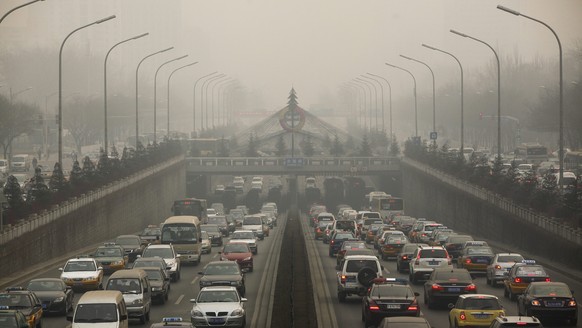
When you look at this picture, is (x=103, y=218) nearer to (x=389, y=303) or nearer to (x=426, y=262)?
(x=426, y=262)

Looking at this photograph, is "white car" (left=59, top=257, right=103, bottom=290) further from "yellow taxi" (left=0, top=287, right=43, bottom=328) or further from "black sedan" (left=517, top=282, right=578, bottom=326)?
"black sedan" (left=517, top=282, right=578, bottom=326)

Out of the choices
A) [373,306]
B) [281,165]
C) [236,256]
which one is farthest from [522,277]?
[281,165]

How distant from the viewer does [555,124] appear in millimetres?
133750

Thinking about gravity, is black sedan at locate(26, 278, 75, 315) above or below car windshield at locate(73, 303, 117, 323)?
below

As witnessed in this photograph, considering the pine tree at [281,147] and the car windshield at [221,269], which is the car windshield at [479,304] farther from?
the pine tree at [281,147]

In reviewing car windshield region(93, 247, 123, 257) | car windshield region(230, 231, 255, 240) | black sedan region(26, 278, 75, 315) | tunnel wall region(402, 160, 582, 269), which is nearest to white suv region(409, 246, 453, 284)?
tunnel wall region(402, 160, 582, 269)

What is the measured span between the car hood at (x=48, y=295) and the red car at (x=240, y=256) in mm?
14749

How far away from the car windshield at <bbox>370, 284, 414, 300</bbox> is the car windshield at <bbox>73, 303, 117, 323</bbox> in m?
6.61

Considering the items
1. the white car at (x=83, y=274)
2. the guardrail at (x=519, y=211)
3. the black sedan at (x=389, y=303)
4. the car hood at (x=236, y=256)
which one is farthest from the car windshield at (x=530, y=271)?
the car hood at (x=236, y=256)

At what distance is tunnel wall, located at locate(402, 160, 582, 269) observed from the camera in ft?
179

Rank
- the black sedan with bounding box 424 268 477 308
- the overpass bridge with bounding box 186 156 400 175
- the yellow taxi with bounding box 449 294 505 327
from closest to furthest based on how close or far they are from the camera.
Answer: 1. the yellow taxi with bounding box 449 294 505 327
2. the black sedan with bounding box 424 268 477 308
3. the overpass bridge with bounding box 186 156 400 175

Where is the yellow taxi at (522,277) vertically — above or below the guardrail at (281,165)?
below

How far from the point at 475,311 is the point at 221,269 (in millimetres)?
12149

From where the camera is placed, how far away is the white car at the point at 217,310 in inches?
1260
